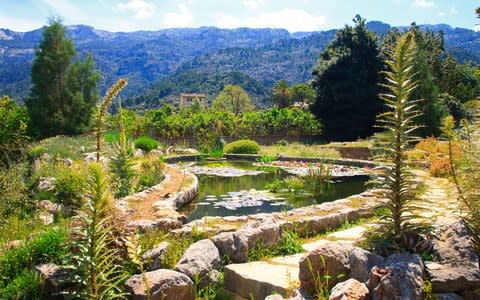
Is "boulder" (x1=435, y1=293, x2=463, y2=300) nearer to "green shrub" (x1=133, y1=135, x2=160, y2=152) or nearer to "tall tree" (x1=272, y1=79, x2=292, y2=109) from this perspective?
"green shrub" (x1=133, y1=135, x2=160, y2=152)

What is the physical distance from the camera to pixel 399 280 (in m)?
2.97

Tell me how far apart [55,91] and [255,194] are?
60.4 feet

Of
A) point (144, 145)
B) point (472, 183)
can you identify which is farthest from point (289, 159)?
point (472, 183)

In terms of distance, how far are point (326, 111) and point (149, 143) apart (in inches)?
415

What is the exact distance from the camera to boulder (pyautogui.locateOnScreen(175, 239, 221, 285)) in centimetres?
383

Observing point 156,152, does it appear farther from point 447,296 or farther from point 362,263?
point 447,296

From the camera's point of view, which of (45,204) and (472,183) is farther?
(45,204)

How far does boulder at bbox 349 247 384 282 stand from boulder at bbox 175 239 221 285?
3.99ft

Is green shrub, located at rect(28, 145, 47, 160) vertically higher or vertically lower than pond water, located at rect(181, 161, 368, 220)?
higher

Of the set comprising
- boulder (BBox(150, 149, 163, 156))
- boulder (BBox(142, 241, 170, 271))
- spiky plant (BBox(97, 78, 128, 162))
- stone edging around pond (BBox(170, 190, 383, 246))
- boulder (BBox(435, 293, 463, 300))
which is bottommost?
boulder (BBox(150, 149, 163, 156))

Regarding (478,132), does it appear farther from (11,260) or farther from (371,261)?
(11,260)

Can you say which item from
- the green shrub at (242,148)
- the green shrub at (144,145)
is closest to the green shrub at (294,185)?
the green shrub at (242,148)

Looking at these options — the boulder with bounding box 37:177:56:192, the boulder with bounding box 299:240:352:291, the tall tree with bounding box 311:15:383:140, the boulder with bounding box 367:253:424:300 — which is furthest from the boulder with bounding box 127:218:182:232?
the tall tree with bounding box 311:15:383:140

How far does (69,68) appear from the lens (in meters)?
24.8
